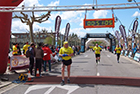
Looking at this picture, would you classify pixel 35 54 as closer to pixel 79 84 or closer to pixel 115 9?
pixel 79 84

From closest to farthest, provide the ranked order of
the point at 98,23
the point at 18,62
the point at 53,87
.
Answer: the point at 53,87, the point at 18,62, the point at 98,23

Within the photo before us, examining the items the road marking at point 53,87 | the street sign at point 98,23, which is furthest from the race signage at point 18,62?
the street sign at point 98,23

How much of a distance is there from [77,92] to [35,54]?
12.1ft

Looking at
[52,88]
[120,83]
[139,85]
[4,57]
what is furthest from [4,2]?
[139,85]

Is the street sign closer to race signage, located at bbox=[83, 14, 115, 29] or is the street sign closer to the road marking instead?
race signage, located at bbox=[83, 14, 115, 29]

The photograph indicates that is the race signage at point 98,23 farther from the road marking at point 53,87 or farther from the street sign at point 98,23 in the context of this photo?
the road marking at point 53,87

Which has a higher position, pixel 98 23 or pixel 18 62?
pixel 98 23

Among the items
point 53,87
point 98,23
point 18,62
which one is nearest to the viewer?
point 53,87

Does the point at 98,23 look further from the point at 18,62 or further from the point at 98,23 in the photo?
the point at 18,62

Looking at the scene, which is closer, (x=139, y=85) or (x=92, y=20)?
(x=139, y=85)

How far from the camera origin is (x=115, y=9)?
277 inches

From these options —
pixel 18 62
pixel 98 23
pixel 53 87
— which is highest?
pixel 98 23

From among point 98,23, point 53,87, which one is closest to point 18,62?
point 53,87

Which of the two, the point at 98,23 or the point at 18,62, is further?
the point at 98,23
